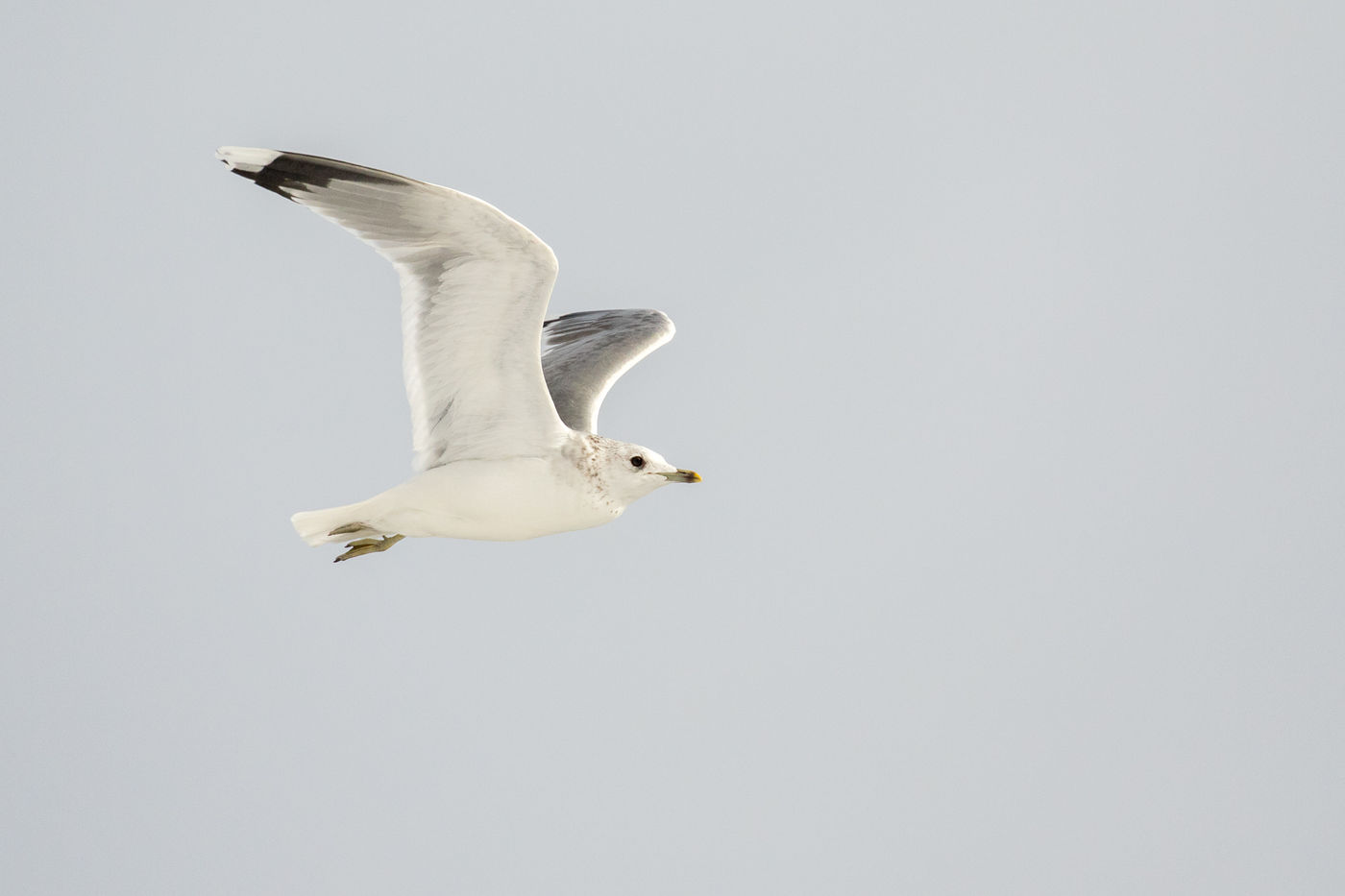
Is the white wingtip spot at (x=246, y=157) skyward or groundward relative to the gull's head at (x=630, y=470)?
skyward

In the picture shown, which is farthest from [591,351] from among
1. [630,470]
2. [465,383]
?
[465,383]

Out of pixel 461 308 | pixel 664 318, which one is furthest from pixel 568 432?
pixel 664 318

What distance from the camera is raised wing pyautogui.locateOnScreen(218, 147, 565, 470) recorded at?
6.20 m

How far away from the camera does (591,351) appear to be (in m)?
8.43

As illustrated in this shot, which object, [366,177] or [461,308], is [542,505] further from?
[366,177]

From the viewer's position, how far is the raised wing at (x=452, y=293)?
20.3 feet

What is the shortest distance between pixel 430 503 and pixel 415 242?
1131 millimetres

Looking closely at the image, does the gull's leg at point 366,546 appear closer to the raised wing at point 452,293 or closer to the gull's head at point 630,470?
the raised wing at point 452,293

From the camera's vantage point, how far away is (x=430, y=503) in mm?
6875

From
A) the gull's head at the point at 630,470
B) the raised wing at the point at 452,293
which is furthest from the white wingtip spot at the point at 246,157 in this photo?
the gull's head at the point at 630,470

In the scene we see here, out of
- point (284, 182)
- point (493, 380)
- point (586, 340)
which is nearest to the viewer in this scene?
point (284, 182)

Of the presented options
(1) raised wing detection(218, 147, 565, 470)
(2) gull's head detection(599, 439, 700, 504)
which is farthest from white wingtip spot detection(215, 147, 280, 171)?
(2) gull's head detection(599, 439, 700, 504)

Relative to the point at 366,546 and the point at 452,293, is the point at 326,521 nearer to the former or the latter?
the point at 366,546

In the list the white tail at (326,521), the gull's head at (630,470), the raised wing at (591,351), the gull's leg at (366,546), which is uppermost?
the raised wing at (591,351)
